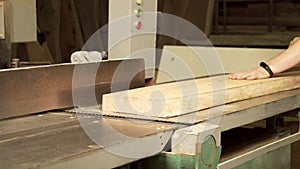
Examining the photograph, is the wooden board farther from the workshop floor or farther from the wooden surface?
the workshop floor

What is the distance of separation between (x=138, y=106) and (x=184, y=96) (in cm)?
12

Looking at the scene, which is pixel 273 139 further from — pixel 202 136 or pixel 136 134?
pixel 136 134

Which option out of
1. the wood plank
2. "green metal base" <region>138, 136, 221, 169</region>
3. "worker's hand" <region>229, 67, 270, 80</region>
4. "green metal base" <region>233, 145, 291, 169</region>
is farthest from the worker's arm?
"green metal base" <region>138, 136, 221, 169</region>

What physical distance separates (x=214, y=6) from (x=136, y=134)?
3.67 m

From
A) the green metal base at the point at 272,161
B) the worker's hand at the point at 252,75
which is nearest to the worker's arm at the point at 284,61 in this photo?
the worker's hand at the point at 252,75

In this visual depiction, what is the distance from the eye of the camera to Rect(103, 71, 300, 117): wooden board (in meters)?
1.10

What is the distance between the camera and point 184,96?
1151 mm

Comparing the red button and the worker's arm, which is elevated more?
the red button

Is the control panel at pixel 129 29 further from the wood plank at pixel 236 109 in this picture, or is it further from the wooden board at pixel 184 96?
the wood plank at pixel 236 109

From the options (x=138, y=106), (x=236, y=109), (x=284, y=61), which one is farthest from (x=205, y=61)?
(x=138, y=106)

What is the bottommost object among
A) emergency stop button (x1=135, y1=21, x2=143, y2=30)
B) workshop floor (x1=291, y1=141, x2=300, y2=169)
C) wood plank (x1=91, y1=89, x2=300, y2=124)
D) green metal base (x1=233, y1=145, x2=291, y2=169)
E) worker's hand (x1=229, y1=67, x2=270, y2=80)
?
workshop floor (x1=291, y1=141, x2=300, y2=169)

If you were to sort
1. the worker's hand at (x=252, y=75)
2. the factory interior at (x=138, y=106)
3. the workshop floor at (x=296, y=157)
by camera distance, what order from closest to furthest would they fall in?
1. the factory interior at (x=138, y=106)
2. the worker's hand at (x=252, y=75)
3. the workshop floor at (x=296, y=157)

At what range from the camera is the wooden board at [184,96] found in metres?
1.10

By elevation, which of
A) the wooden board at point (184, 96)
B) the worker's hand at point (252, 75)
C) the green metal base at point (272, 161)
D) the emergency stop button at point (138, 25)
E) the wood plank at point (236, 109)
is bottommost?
the green metal base at point (272, 161)
